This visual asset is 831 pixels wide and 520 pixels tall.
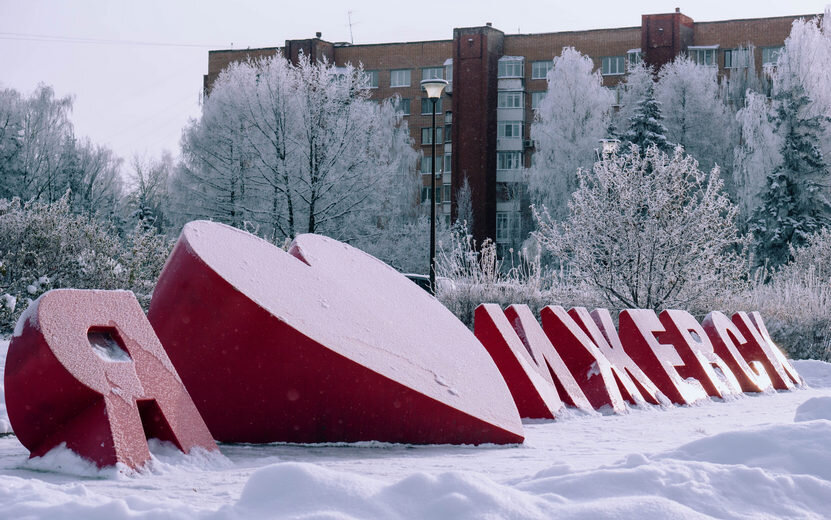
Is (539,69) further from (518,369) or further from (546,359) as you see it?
(518,369)

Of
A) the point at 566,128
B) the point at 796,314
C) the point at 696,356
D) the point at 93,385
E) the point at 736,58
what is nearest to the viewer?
the point at 93,385

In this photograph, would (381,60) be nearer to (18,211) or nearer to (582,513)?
(18,211)

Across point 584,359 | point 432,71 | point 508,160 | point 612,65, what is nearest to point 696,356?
point 584,359

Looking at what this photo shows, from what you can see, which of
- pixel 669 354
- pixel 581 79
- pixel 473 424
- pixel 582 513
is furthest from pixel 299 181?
pixel 582 513

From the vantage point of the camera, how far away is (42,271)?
14125 millimetres

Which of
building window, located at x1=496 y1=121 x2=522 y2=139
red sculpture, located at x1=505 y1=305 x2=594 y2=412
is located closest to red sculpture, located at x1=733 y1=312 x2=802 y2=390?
red sculpture, located at x1=505 y1=305 x2=594 y2=412

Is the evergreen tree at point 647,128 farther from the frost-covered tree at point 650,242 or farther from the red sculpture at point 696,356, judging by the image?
the red sculpture at point 696,356

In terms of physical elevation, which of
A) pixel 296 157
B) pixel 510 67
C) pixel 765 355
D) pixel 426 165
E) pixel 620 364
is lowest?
pixel 765 355

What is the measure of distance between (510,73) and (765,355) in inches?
1684

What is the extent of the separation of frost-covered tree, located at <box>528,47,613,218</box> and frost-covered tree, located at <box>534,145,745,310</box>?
2289cm

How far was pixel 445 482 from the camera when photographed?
3.75m

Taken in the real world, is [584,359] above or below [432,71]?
below

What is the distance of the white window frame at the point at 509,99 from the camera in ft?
174

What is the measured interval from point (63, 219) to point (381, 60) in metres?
44.8
